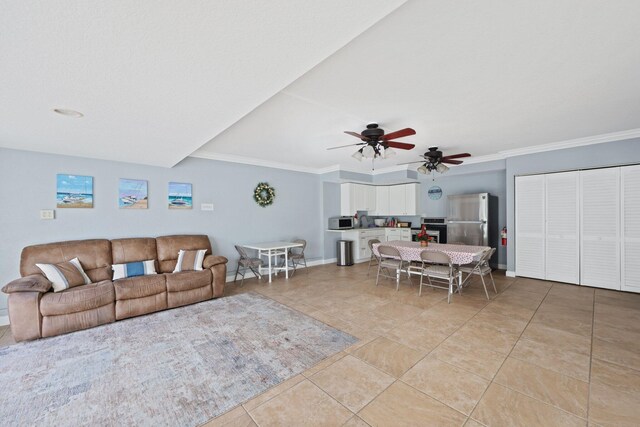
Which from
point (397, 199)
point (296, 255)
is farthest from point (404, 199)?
point (296, 255)

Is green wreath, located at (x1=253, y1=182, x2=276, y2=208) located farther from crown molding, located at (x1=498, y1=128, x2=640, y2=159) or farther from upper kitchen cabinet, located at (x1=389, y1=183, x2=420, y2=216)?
crown molding, located at (x1=498, y1=128, x2=640, y2=159)

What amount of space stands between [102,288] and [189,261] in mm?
1165

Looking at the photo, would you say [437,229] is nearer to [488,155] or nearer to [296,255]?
[488,155]

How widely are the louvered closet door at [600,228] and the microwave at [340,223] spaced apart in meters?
4.63

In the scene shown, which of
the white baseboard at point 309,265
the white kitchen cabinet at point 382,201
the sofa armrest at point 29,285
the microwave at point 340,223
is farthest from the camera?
the white kitchen cabinet at point 382,201

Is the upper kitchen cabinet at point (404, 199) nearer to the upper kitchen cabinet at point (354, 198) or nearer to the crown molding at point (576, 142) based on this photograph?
the upper kitchen cabinet at point (354, 198)

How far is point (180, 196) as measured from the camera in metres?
4.76

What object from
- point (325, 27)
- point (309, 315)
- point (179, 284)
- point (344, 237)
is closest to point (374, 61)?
point (325, 27)

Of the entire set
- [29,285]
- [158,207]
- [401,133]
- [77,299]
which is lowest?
[77,299]

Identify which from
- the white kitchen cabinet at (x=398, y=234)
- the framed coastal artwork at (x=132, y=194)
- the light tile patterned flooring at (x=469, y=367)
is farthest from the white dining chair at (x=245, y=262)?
the white kitchen cabinet at (x=398, y=234)

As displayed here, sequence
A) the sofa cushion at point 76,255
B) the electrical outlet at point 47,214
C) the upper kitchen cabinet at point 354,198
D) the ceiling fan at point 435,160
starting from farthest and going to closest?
the upper kitchen cabinet at point 354,198 → the ceiling fan at point 435,160 → the electrical outlet at point 47,214 → the sofa cushion at point 76,255

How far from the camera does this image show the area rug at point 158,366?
71.6 inches

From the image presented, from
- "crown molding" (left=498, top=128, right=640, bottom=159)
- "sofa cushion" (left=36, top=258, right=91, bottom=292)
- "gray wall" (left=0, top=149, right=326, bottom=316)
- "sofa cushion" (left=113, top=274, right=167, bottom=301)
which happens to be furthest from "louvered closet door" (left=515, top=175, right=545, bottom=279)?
"sofa cushion" (left=36, top=258, right=91, bottom=292)

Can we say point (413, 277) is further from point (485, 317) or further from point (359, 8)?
point (359, 8)
